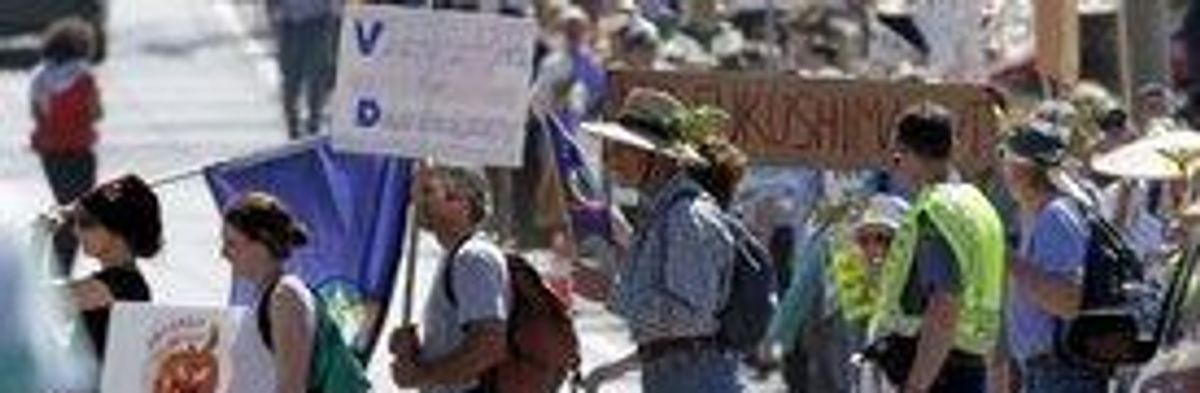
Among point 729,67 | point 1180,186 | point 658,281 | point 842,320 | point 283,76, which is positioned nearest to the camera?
point 658,281

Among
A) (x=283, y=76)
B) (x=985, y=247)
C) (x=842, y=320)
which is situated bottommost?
(x=283, y=76)

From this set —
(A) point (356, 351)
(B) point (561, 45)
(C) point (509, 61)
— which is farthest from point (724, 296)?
(B) point (561, 45)

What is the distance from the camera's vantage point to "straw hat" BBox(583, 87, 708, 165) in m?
11.5

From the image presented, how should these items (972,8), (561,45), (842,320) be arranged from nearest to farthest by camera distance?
(842,320)
(972,8)
(561,45)

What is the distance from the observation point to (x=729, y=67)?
21000mm

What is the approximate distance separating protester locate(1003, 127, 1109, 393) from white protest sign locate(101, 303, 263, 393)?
8.92 ft

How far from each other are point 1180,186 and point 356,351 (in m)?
3.16

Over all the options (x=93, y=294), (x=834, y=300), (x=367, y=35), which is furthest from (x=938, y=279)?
(x=834, y=300)

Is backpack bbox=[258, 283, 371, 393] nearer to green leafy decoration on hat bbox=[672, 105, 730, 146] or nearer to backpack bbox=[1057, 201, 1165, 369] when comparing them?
green leafy decoration on hat bbox=[672, 105, 730, 146]

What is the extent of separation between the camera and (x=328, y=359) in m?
10.6

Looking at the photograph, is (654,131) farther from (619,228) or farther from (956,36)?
(956,36)

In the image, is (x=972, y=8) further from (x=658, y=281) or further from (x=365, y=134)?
(x=658, y=281)

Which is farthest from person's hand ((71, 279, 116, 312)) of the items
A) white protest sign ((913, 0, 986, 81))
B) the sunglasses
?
white protest sign ((913, 0, 986, 81))

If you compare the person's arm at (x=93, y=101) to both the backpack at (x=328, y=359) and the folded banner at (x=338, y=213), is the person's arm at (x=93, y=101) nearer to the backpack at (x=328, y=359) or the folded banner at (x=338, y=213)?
the folded banner at (x=338, y=213)
